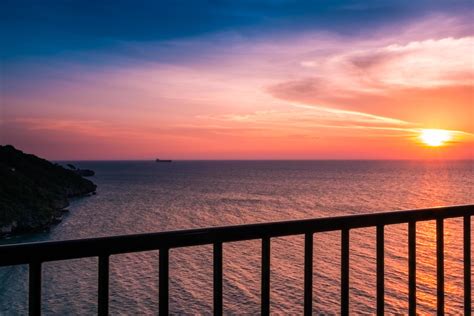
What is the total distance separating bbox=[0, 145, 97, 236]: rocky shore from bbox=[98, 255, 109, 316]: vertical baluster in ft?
128

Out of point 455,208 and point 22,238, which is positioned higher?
point 455,208

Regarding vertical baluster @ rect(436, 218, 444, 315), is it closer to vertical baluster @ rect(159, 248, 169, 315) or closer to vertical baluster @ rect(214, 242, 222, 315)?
vertical baluster @ rect(214, 242, 222, 315)

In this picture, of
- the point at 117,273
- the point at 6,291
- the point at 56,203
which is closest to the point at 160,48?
the point at 117,273

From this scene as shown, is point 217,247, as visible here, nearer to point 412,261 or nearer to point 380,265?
point 380,265

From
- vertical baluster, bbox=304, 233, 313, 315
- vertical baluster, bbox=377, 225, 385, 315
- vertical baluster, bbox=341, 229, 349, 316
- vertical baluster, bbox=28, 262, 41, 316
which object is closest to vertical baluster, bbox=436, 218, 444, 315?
vertical baluster, bbox=377, 225, 385, 315

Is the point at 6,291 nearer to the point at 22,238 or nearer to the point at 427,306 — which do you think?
the point at 22,238

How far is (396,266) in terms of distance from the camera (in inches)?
990

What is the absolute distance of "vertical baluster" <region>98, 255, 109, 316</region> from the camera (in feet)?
5.85

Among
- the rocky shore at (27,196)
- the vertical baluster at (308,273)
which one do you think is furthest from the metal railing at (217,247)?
the rocky shore at (27,196)

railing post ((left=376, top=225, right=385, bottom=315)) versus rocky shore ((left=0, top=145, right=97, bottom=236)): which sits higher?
railing post ((left=376, top=225, right=385, bottom=315))

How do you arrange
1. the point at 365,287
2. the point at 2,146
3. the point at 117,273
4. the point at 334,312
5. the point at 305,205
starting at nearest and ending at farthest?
1. the point at 334,312
2. the point at 365,287
3. the point at 117,273
4. the point at 305,205
5. the point at 2,146

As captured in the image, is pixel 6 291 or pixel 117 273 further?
pixel 117 273

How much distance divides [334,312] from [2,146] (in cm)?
7235

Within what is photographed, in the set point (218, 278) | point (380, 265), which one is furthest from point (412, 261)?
point (218, 278)
